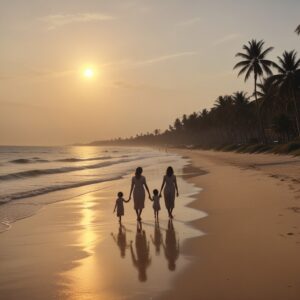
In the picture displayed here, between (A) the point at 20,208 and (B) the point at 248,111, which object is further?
(B) the point at 248,111

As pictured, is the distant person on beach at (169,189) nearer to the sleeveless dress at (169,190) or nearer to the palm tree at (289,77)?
the sleeveless dress at (169,190)

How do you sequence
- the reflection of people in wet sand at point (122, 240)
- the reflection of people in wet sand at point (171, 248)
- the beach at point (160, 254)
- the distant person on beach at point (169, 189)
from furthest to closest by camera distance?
1. the distant person on beach at point (169, 189)
2. the reflection of people in wet sand at point (122, 240)
3. the reflection of people in wet sand at point (171, 248)
4. the beach at point (160, 254)

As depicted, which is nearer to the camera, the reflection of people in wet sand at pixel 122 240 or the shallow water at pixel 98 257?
the shallow water at pixel 98 257

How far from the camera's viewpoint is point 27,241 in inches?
377

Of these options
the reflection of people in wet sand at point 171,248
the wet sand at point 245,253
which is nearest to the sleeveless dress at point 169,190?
the wet sand at point 245,253

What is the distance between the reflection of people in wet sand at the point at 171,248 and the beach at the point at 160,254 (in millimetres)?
18

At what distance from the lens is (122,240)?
932 cm

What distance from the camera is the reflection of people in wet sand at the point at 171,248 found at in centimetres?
726

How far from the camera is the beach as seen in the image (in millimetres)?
5848

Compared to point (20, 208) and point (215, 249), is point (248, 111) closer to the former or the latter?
point (20, 208)

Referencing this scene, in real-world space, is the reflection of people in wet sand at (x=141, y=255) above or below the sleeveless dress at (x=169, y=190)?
below

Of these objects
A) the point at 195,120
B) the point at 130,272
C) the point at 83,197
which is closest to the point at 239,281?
the point at 130,272

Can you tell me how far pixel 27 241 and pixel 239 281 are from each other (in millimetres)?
5401

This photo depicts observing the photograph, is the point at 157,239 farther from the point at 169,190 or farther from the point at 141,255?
the point at 169,190
